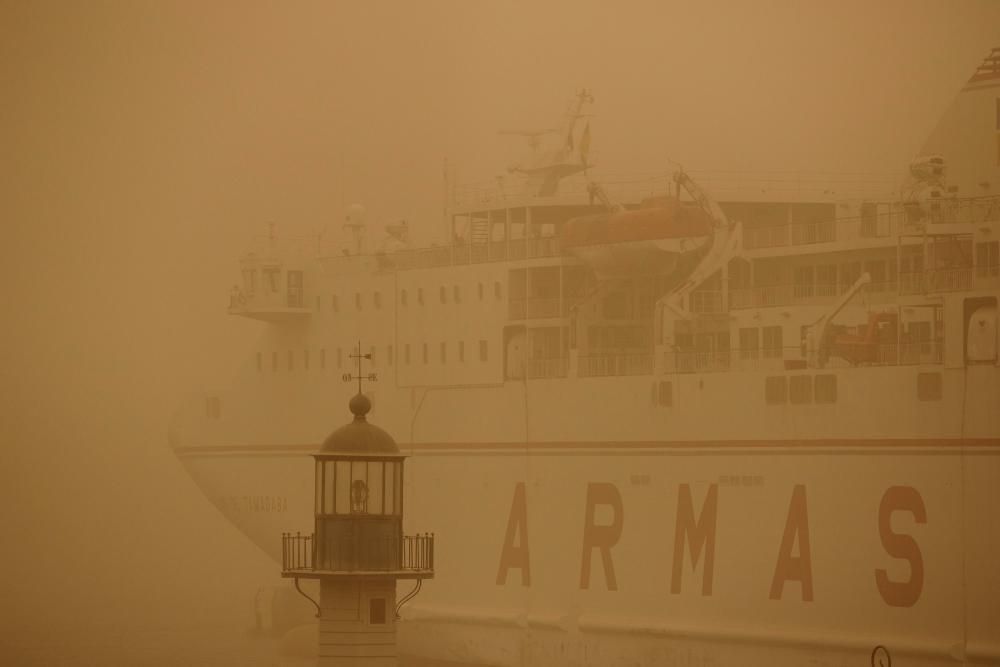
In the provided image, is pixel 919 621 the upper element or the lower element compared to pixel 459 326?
lower

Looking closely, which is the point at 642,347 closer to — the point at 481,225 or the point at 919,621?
the point at 481,225

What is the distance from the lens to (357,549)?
49.4 ft

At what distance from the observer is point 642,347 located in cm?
2842

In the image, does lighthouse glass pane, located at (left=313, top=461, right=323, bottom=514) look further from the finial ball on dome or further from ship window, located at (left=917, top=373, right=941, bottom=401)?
ship window, located at (left=917, top=373, right=941, bottom=401)

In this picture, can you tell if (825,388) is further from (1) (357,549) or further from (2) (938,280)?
(1) (357,549)

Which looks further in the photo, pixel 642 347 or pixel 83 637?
pixel 83 637

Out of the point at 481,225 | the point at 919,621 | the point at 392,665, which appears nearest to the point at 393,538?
the point at 392,665

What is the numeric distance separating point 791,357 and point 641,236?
3.14m

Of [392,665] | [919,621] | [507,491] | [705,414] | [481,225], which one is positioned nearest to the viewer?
[392,665]

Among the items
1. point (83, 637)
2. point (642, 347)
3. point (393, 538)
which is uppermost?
point (642, 347)

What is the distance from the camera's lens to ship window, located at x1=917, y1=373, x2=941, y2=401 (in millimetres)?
22953

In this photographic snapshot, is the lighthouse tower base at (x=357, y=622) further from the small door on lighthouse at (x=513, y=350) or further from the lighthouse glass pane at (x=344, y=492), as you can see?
the small door on lighthouse at (x=513, y=350)

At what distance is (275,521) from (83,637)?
14655mm

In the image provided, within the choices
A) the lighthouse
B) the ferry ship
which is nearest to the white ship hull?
the ferry ship
